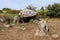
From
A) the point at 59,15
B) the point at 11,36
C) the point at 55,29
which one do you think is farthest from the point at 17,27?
the point at 59,15

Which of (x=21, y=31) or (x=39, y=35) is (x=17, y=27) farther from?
(x=39, y=35)

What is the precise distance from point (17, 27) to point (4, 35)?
5.43ft

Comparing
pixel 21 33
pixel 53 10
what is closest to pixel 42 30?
pixel 21 33

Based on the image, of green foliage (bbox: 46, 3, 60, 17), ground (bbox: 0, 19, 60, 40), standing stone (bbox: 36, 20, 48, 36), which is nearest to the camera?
ground (bbox: 0, 19, 60, 40)

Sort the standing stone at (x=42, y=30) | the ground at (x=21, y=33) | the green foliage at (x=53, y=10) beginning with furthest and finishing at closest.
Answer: the green foliage at (x=53, y=10)
the standing stone at (x=42, y=30)
the ground at (x=21, y=33)

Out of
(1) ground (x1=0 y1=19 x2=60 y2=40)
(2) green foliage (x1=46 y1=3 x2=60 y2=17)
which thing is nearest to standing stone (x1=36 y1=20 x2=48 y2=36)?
(1) ground (x1=0 y1=19 x2=60 y2=40)

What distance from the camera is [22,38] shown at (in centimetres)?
1145

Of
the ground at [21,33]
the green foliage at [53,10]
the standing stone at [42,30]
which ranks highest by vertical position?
the standing stone at [42,30]

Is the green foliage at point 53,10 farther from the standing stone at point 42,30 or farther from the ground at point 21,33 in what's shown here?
the standing stone at point 42,30

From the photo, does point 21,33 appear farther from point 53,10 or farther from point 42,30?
point 53,10

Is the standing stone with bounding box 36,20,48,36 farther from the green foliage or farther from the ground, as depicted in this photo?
the green foliage

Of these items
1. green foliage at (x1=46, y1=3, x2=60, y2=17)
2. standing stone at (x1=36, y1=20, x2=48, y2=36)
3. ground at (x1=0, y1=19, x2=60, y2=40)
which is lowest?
green foliage at (x1=46, y1=3, x2=60, y2=17)

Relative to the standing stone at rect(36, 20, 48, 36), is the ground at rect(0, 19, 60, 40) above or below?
below

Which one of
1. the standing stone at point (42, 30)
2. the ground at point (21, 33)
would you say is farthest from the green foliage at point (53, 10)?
the standing stone at point (42, 30)
